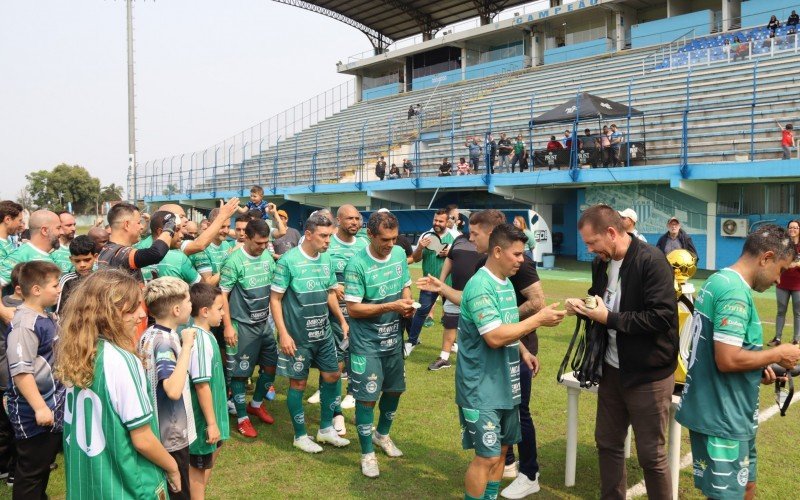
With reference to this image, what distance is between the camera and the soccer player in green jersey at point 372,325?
15.6ft

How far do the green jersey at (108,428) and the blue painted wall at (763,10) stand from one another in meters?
26.5

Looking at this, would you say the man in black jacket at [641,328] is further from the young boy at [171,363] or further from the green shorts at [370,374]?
the young boy at [171,363]

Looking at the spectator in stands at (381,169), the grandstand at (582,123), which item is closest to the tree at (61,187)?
the grandstand at (582,123)

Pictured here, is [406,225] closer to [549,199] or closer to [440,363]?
[549,199]

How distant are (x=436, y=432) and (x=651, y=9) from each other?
2945cm

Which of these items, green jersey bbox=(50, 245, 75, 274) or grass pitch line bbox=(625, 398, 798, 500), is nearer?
grass pitch line bbox=(625, 398, 798, 500)

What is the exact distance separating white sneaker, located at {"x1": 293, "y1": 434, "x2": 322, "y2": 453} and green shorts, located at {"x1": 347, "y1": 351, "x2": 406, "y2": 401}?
0.75 metres

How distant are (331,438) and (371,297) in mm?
1421

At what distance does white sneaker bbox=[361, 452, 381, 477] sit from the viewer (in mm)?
4680

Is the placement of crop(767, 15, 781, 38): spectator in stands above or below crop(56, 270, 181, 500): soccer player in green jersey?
above

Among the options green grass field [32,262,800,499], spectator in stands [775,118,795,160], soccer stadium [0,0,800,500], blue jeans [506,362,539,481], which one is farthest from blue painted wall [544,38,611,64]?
blue jeans [506,362,539,481]

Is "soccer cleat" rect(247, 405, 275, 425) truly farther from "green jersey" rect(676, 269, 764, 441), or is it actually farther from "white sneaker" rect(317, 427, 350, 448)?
"green jersey" rect(676, 269, 764, 441)

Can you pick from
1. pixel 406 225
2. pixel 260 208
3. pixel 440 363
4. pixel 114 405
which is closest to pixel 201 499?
pixel 114 405

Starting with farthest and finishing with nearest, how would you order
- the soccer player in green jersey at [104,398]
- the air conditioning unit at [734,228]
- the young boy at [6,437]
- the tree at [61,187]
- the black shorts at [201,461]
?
the tree at [61,187] → the air conditioning unit at [734,228] → the young boy at [6,437] → the black shorts at [201,461] → the soccer player in green jersey at [104,398]
